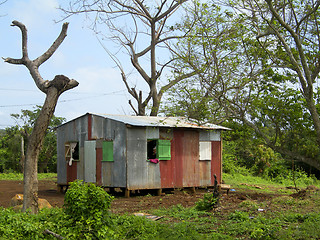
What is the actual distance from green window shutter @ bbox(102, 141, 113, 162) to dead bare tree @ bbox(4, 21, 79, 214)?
24.0 feet

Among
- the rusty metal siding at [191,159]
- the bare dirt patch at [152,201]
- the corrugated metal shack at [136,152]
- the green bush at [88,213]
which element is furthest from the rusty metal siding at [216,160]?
the green bush at [88,213]

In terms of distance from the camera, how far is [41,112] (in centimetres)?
1002

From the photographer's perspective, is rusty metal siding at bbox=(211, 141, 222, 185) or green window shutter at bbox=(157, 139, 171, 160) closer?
green window shutter at bbox=(157, 139, 171, 160)

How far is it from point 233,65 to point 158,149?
735cm

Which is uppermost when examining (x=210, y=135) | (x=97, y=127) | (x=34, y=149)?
(x=97, y=127)

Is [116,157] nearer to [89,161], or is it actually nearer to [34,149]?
[89,161]

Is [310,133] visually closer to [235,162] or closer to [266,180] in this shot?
→ [266,180]

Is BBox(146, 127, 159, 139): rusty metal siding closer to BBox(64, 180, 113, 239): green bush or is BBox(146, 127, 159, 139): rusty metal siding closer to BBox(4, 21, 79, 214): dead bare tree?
BBox(4, 21, 79, 214): dead bare tree

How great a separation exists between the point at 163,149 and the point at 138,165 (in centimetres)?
143

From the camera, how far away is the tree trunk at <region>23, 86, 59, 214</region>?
32.3 ft

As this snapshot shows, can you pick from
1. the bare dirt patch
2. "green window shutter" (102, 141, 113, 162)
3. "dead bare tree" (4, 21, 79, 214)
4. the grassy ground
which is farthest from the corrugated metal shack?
"dead bare tree" (4, 21, 79, 214)

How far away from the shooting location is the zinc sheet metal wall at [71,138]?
18906mm

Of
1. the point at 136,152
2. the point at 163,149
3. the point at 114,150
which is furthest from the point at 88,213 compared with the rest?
the point at 163,149

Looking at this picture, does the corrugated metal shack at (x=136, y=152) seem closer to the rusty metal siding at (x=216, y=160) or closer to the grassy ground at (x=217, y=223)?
the rusty metal siding at (x=216, y=160)
